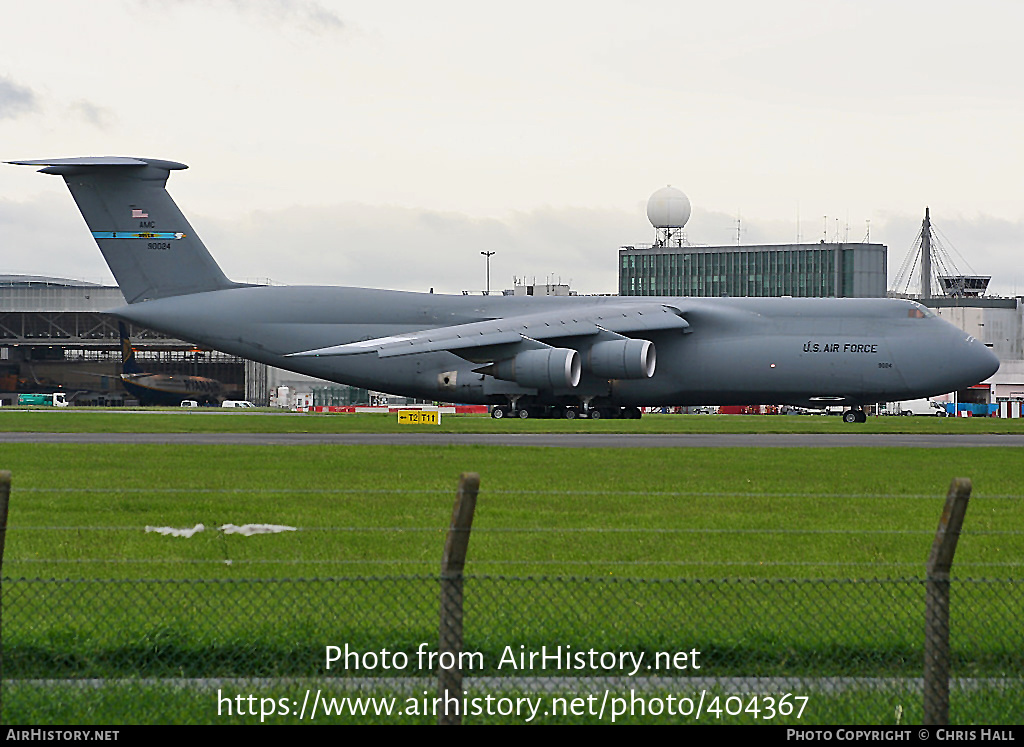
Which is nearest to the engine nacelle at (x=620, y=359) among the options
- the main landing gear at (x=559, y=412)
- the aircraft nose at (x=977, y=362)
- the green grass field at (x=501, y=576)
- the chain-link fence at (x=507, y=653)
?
the main landing gear at (x=559, y=412)

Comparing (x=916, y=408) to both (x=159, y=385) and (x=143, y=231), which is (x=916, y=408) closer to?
(x=159, y=385)

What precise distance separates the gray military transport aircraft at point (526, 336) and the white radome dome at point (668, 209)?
79.1 meters

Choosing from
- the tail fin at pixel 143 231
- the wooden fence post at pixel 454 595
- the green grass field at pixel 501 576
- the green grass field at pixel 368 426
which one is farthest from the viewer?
the tail fin at pixel 143 231

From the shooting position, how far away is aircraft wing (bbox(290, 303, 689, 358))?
4444 centimetres

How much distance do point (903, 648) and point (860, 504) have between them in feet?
28.9

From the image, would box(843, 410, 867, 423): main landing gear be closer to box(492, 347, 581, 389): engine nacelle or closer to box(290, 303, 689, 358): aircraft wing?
box(290, 303, 689, 358): aircraft wing

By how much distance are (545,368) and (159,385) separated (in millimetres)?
64367

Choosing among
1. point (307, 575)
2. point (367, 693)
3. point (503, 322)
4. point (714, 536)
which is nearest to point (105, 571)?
point (307, 575)

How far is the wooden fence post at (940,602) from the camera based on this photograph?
703 cm

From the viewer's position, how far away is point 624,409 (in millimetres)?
50844

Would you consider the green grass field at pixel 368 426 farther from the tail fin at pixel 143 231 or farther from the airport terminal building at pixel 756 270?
the airport terminal building at pixel 756 270

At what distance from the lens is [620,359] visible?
149 ft

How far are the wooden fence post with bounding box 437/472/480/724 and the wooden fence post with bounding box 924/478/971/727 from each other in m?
2.53

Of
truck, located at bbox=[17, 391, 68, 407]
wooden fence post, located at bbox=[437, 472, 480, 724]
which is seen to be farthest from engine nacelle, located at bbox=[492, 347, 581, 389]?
truck, located at bbox=[17, 391, 68, 407]
